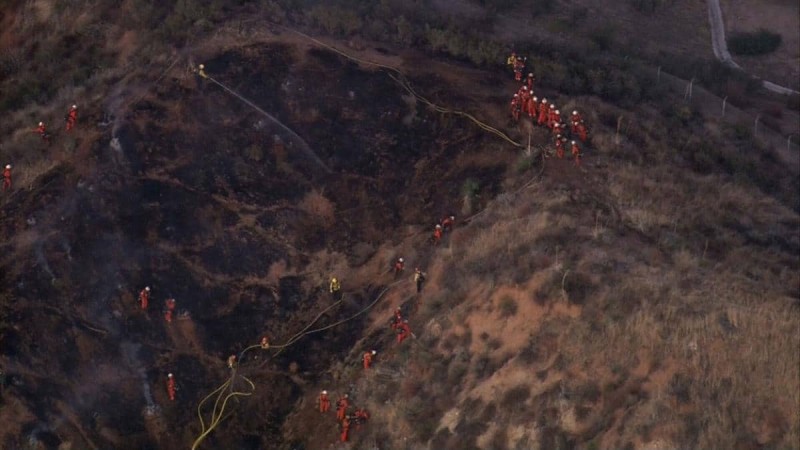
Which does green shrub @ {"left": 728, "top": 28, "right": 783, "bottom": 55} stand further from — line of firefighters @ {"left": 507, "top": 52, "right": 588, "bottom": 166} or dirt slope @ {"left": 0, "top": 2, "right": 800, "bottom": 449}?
line of firefighters @ {"left": 507, "top": 52, "right": 588, "bottom": 166}

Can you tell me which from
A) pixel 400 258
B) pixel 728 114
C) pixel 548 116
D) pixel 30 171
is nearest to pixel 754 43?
pixel 728 114

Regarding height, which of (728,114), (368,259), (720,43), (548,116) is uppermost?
(548,116)

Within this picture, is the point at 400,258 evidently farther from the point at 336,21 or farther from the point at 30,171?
the point at 30,171

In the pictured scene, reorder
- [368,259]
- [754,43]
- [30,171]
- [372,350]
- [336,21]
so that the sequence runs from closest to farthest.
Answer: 1. [372,350]
2. [368,259]
3. [30,171]
4. [336,21]
5. [754,43]

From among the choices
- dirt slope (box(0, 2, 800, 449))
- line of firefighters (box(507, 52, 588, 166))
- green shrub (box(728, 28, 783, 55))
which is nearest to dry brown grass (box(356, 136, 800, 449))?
dirt slope (box(0, 2, 800, 449))

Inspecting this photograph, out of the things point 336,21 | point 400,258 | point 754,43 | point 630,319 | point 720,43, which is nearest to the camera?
point 630,319

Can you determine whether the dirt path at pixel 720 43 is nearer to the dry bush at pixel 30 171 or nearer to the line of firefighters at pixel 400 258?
the line of firefighters at pixel 400 258

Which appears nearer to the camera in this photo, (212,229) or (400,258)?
(400,258)
